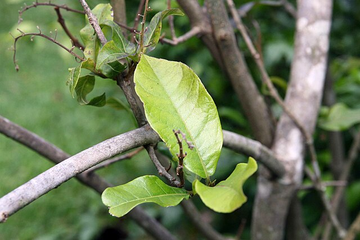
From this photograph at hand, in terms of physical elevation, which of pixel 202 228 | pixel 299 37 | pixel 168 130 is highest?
pixel 168 130

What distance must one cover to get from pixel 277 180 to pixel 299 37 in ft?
1.54

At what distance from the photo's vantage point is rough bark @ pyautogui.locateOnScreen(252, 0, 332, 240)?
1368 millimetres

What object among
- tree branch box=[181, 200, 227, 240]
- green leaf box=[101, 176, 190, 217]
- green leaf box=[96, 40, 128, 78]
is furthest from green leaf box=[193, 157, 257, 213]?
tree branch box=[181, 200, 227, 240]

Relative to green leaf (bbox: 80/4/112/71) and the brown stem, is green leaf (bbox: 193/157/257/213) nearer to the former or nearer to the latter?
green leaf (bbox: 80/4/112/71)

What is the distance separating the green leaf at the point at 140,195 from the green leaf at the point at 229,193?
0.24 feet

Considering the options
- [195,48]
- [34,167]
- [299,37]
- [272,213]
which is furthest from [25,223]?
[299,37]

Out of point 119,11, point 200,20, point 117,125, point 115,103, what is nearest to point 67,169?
point 115,103

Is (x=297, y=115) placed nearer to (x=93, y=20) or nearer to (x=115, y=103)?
(x=115, y=103)

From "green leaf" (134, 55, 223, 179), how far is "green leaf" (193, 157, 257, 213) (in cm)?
10

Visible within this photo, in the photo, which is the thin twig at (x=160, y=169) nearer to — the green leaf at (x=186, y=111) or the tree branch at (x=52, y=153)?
the green leaf at (x=186, y=111)

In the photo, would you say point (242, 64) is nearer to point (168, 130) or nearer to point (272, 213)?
point (272, 213)

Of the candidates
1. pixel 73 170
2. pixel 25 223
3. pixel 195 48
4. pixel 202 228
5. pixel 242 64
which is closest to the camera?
pixel 73 170

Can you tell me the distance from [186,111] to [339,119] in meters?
1.07

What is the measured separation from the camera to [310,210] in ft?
7.59
